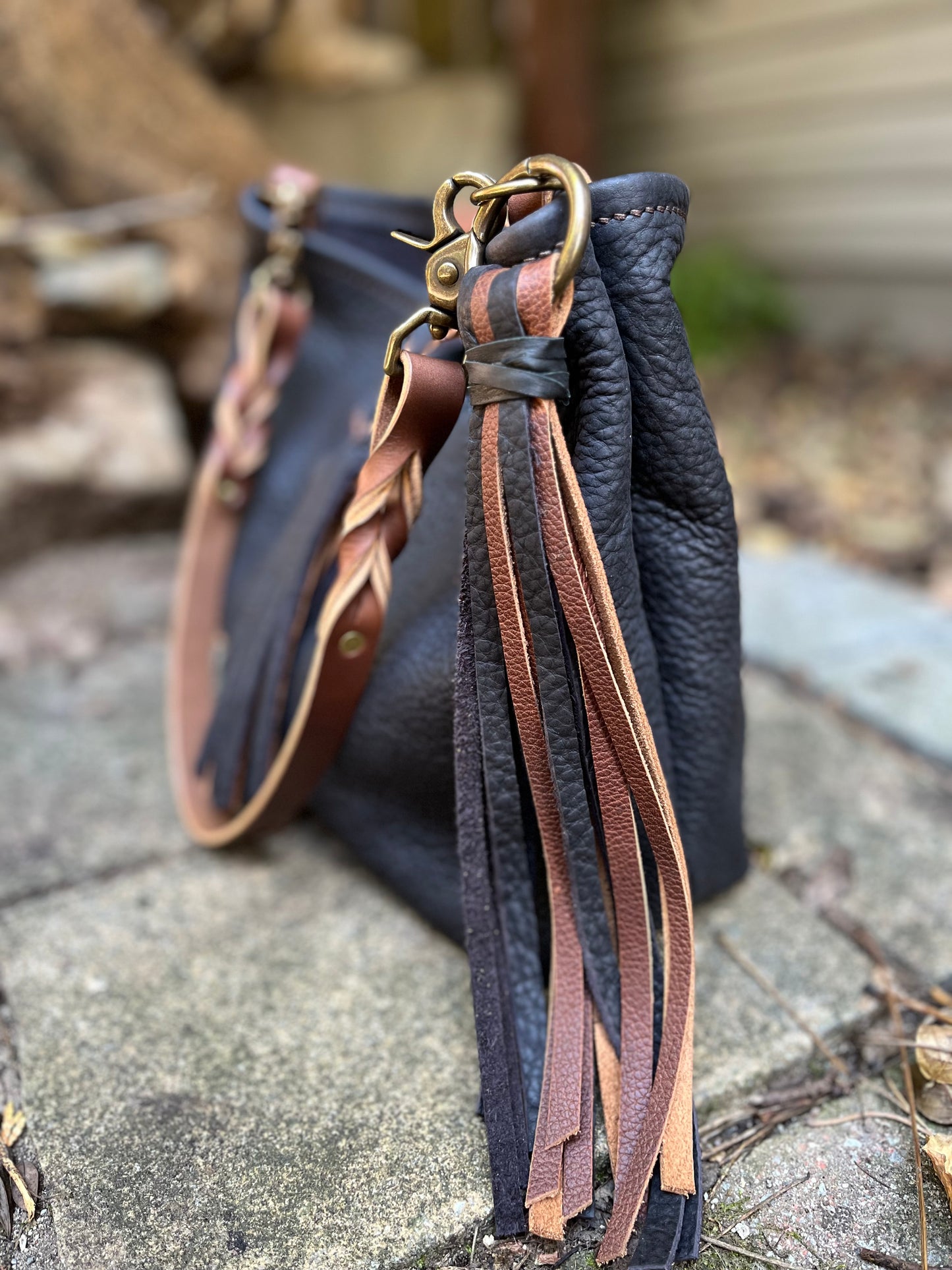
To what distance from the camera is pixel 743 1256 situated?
641 mm

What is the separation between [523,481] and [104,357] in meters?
1.45

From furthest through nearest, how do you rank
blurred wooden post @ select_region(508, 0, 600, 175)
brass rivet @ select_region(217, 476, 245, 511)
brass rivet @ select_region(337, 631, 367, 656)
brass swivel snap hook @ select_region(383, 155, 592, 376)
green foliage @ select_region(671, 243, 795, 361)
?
green foliage @ select_region(671, 243, 795, 361), blurred wooden post @ select_region(508, 0, 600, 175), brass rivet @ select_region(217, 476, 245, 511), brass rivet @ select_region(337, 631, 367, 656), brass swivel snap hook @ select_region(383, 155, 592, 376)

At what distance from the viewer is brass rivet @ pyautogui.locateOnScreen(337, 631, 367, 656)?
2.78ft

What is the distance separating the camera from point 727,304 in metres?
3.46

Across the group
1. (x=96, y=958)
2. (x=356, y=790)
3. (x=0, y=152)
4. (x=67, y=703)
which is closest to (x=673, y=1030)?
(x=356, y=790)

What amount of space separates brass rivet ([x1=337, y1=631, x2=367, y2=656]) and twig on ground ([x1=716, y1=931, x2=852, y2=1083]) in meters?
0.42

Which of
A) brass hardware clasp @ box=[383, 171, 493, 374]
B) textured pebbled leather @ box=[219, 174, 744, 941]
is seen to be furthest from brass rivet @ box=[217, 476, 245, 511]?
brass hardware clasp @ box=[383, 171, 493, 374]

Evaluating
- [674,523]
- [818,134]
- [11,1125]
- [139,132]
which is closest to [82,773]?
[11,1125]

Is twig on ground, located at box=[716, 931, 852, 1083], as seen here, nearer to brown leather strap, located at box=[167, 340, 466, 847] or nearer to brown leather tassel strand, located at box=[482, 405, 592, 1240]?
brown leather tassel strand, located at box=[482, 405, 592, 1240]

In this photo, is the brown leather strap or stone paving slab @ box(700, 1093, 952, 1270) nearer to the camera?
stone paving slab @ box(700, 1093, 952, 1270)

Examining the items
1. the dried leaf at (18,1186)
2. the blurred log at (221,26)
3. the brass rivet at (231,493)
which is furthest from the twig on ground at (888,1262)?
the blurred log at (221,26)

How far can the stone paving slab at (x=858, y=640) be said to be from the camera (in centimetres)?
130

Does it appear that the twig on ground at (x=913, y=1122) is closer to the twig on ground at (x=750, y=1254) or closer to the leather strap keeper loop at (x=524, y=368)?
the twig on ground at (x=750, y=1254)

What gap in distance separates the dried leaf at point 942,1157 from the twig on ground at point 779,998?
0.09m
